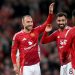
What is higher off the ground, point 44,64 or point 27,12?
point 27,12

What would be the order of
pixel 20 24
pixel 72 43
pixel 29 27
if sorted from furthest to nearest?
1. pixel 20 24
2. pixel 29 27
3. pixel 72 43

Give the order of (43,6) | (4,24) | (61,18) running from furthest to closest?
(43,6) → (4,24) → (61,18)

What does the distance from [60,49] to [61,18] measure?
0.80 meters

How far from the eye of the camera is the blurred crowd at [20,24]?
762 inches

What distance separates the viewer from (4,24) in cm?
2141

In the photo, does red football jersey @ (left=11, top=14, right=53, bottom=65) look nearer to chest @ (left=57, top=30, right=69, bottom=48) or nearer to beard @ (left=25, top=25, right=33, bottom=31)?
beard @ (left=25, top=25, right=33, bottom=31)

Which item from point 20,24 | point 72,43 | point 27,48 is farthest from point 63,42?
point 20,24

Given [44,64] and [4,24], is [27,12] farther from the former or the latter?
[44,64]

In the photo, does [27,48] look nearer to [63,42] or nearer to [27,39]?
[27,39]

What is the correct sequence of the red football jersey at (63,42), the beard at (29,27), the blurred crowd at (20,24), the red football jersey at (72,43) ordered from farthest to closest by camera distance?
the blurred crowd at (20,24)
the beard at (29,27)
the red football jersey at (63,42)
the red football jersey at (72,43)

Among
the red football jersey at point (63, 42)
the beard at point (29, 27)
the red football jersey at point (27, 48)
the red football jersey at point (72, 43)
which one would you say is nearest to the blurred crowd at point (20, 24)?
the red football jersey at point (27, 48)

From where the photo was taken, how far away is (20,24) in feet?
69.4

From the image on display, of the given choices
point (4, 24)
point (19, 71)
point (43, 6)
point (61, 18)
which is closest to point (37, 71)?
point (19, 71)

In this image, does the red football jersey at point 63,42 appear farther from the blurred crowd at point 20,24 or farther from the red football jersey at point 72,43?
the blurred crowd at point 20,24
